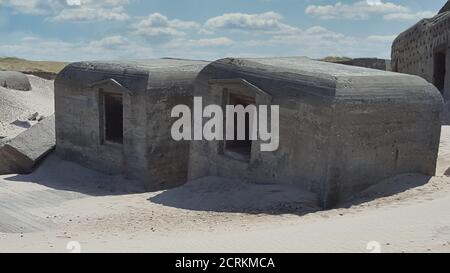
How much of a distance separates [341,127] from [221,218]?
8.33ft

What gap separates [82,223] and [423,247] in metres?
6.08

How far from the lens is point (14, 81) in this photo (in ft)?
94.1

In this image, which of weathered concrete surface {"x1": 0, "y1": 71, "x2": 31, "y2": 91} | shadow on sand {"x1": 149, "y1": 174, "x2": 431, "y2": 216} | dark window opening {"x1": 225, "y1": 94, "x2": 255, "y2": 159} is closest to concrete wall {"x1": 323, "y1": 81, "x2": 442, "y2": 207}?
shadow on sand {"x1": 149, "y1": 174, "x2": 431, "y2": 216}

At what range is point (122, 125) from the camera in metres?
15.0

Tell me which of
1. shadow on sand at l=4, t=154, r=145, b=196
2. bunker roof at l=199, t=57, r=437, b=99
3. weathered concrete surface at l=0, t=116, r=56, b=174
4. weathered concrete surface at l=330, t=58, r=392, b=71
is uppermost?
bunker roof at l=199, t=57, r=437, b=99

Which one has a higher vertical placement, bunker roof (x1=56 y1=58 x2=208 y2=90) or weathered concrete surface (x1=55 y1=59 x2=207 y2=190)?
bunker roof (x1=56 y1=58 x2=208 y2=90)

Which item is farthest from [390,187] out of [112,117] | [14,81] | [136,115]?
[14,81]

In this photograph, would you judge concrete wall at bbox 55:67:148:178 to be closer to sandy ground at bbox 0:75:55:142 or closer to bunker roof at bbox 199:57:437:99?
bunker roof at bbox 199:57:437:99

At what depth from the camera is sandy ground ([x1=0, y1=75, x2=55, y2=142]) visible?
23.5m

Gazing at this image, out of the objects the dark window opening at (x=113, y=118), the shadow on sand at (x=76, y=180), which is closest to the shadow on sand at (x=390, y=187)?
the shadow on sand at (x=76, y=180)

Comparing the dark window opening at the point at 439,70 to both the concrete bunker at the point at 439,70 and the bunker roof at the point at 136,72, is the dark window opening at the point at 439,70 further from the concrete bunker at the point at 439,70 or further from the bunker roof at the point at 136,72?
the bunker roof at the point at 136,72

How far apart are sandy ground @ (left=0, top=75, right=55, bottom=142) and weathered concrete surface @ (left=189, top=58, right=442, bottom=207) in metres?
12.5

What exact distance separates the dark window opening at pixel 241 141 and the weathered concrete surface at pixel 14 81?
19.1 metres

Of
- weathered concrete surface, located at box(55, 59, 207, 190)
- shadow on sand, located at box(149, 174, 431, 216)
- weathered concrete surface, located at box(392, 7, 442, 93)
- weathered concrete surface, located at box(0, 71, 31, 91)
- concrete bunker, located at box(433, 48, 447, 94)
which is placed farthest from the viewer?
weathered concrete surface, located at box(0, 71, 31, 91)
